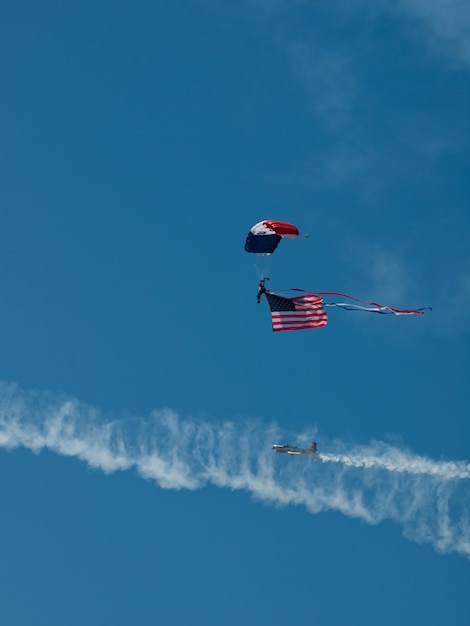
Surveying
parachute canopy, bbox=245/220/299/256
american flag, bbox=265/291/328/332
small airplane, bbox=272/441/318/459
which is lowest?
small airplane, bbox=272/441/318/459

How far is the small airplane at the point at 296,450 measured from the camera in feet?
319

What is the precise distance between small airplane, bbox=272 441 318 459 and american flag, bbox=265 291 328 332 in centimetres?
1275

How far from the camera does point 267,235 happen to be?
88375mm

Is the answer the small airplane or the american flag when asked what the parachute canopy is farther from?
the small airplane

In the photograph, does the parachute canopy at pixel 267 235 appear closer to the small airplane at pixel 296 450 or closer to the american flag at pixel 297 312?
the american flag at pixel 297 312

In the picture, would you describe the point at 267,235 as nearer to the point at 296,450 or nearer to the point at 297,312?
the point at 297,312

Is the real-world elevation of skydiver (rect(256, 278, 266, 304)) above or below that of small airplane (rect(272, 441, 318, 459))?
above

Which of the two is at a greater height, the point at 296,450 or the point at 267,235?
the point at 267,235

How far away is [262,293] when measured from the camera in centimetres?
8912

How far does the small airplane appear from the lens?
97.2m

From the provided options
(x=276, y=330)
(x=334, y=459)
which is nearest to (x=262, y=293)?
(x=276, y=330)

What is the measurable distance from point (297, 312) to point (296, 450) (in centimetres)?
1369

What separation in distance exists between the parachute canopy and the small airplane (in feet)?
55.6

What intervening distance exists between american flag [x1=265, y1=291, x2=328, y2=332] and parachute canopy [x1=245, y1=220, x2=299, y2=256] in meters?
3.20
